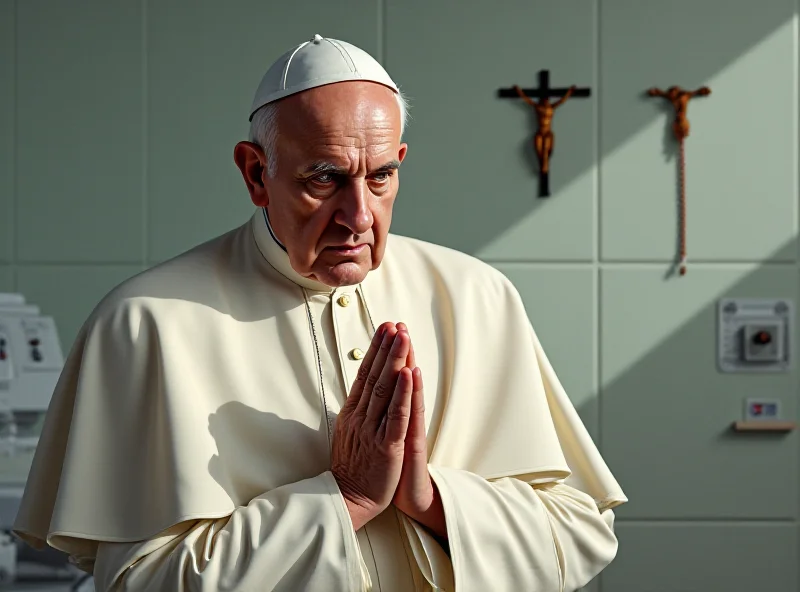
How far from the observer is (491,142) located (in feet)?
11.7

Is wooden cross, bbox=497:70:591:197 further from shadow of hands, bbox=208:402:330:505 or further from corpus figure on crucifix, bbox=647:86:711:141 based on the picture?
shadow of hands, bbox=208:402:330:505

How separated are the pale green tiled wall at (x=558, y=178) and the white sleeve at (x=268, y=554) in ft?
6.83

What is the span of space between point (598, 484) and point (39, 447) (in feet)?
3.59

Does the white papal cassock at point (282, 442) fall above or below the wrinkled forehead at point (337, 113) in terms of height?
below

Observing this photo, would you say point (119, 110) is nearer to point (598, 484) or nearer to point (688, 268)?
point (688, 268)

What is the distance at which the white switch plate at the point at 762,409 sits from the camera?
11.7 feet

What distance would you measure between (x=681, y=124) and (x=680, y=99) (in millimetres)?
94

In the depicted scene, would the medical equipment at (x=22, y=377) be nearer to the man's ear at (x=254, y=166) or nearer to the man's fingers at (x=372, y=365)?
the man's ear at (x=254, y=166)

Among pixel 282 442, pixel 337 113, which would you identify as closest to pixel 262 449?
pixel 282 442

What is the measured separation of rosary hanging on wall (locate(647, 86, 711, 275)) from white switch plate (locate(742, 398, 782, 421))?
543mm

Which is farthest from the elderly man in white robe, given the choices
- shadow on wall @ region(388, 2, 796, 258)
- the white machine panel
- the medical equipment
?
the white machine panel

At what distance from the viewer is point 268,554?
154 centimetres

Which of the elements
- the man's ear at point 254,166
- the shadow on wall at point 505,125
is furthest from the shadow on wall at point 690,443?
the man's ear at point 254,166

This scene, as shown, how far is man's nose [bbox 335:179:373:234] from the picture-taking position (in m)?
1.65
